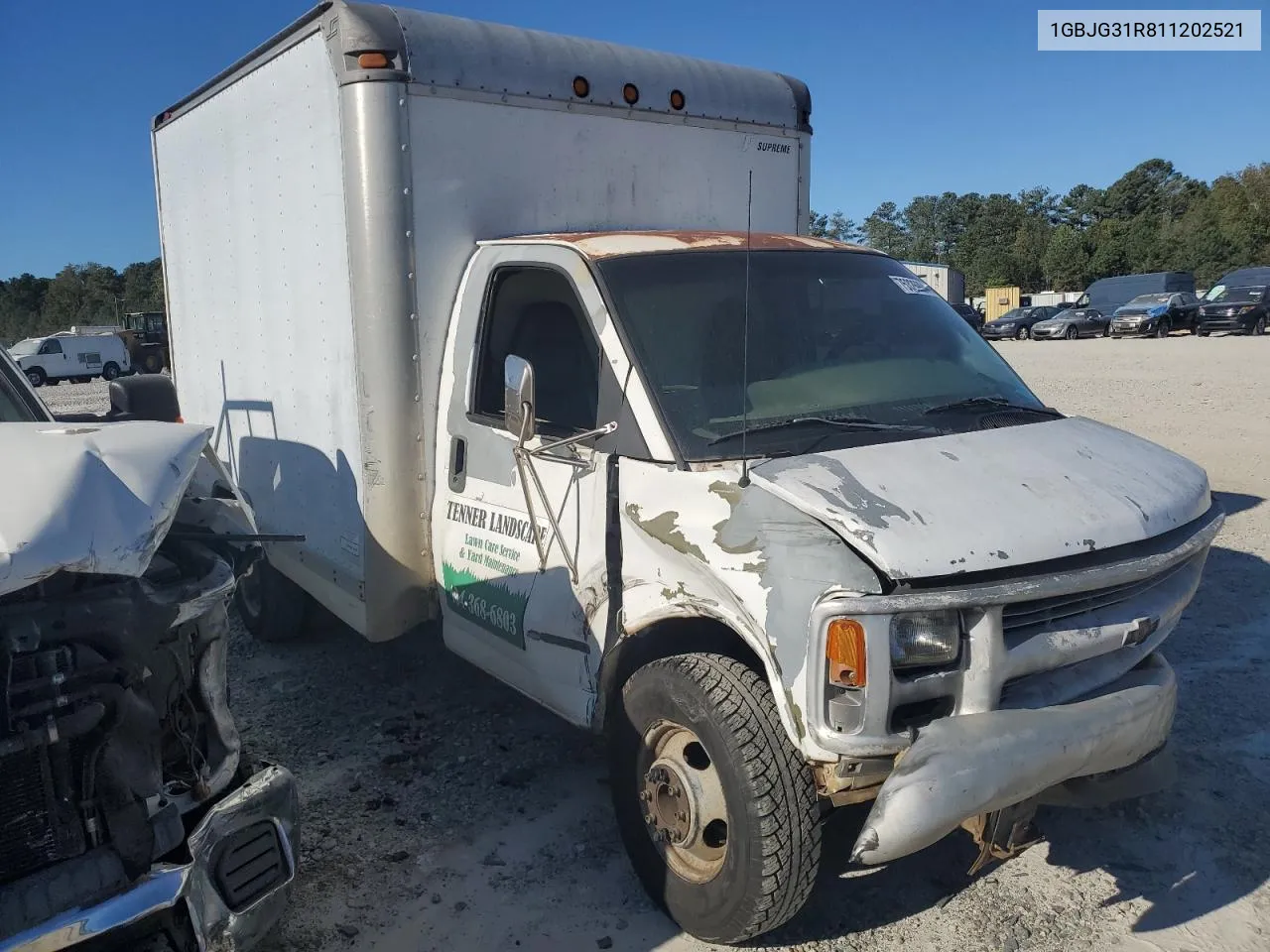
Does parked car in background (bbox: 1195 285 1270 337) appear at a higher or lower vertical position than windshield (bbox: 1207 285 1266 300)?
lower

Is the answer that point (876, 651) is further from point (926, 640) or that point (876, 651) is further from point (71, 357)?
point (71, 357)

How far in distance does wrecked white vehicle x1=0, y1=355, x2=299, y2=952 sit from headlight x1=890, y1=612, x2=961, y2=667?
68.6 inches

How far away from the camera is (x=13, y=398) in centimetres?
379

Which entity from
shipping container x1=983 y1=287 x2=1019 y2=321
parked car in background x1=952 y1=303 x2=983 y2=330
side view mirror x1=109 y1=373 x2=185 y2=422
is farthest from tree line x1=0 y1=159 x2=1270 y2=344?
side view mirror x1=109 y1=373 x2=185 y2=422

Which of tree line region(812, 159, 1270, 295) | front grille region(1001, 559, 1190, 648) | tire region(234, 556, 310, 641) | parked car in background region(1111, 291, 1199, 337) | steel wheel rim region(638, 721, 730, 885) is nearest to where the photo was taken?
front grille region(1001, 559, 1190, 648)

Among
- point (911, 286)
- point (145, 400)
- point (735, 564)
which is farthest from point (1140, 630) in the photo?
point (145, 400)

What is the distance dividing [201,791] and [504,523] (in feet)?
5.08

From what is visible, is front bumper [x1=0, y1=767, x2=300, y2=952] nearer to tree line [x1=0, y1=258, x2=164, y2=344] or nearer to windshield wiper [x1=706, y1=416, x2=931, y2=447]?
windshield wiper [x1=706, y1=416, x2=931, y2=447]

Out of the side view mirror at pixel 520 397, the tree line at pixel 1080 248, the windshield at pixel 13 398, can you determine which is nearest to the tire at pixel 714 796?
the side view mirror at pixel 520 397

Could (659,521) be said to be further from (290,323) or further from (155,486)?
(290,323)

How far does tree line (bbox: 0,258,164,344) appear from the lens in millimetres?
60375

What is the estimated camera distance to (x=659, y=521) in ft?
10.2

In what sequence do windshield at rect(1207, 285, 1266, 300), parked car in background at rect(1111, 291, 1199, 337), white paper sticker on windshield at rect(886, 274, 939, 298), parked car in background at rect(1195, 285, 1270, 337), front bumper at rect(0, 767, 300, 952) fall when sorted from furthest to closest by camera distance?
parked car in background at rect(1111, 291, 1199, 337) < windshield at rect(1207, 285, 1266, 300) < parked car in background at rect(1195, 285, 1270, 337) < white paper sticker on windshield at rect(886, 274, 939, 298) < front bumper at rect(0, 767, 300, 952)

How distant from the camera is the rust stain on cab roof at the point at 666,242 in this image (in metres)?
3.79
